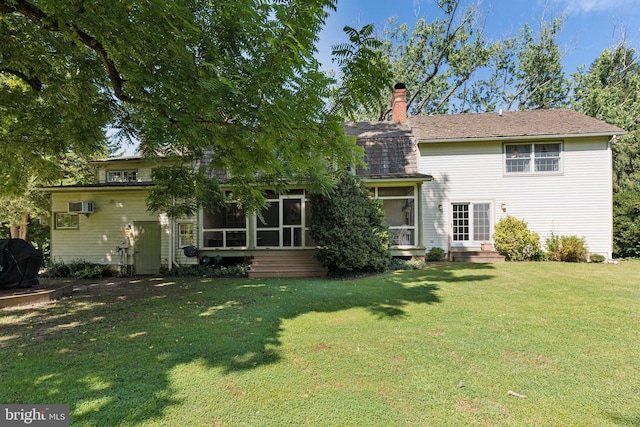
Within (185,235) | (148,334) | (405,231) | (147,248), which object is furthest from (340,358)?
(147,248)

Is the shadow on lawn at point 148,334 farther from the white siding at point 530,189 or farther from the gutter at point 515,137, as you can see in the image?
the gutter at point 515,137

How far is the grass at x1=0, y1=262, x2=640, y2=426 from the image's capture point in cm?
274

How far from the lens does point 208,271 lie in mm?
11617

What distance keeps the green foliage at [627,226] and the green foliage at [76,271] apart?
21641mm

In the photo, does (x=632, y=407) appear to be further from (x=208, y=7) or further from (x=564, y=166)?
(x=564, y=166)

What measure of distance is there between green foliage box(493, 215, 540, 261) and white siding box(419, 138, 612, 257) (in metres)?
0.68

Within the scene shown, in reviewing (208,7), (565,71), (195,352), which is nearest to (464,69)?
(565,71)

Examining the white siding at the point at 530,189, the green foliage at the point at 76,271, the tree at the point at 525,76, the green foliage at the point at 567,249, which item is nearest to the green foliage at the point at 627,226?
the white siding at the point at 530,189

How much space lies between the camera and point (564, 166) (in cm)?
1245

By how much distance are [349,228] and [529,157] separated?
29.5 feet

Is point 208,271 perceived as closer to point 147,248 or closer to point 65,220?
point 147,248

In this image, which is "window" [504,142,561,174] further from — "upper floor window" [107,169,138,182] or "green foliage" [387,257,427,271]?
"upper floor window" [107,169,138,182]

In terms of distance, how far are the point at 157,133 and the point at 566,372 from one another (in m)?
5.63

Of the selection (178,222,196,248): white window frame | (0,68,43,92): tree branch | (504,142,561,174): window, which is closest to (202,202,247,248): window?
(178,222,196,248): white window frame
